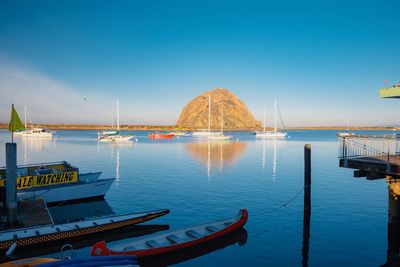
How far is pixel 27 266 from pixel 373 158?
1869 centimetres

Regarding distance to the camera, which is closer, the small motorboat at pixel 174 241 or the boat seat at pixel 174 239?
the small motorboat at pixel 174 241

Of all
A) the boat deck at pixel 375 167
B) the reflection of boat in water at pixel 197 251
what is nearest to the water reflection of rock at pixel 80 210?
the reflection of boat in water at pixel 197 251

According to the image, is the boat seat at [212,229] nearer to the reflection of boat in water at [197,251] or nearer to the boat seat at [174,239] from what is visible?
the reflection of boat in water at [197,251]

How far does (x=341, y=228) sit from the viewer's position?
70.5ft

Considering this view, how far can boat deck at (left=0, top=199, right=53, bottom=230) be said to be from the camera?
18109mm

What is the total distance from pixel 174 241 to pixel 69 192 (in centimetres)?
1328

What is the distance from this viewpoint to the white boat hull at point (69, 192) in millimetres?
24250

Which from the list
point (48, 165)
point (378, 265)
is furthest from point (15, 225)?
point (378, 265)

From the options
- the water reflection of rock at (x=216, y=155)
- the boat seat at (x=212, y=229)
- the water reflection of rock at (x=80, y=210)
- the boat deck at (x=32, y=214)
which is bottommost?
the water reflection of rock at (x=80, y=210)

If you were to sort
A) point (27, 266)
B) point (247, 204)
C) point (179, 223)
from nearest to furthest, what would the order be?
1. point (27, 266)
2. point (179, 223)
3. point (247, 204)

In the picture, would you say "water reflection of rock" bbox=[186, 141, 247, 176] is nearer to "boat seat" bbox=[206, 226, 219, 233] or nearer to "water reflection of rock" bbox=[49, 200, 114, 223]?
"water reflection of rock" bbox=[49, 200, 114, 223]

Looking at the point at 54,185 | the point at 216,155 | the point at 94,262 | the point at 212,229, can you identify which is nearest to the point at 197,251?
the point at 212,229

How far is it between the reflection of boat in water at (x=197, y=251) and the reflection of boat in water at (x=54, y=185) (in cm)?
1320

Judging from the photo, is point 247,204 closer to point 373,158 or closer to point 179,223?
point 179,223
